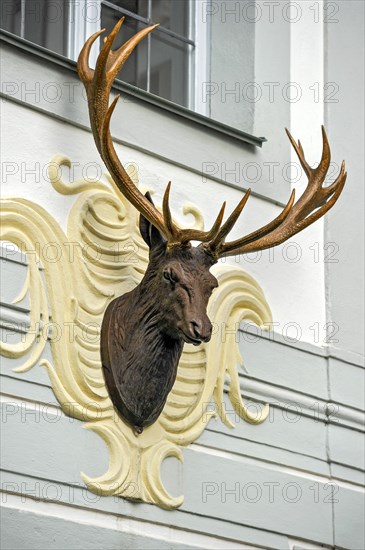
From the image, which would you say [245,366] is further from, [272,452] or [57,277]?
[57,277]

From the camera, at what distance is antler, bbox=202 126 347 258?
8.38 metres

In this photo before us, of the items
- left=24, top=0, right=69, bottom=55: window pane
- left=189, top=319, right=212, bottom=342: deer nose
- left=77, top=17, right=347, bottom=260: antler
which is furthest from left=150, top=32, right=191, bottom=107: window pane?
left=189, top=319, right=212, bottom=342: deer nose

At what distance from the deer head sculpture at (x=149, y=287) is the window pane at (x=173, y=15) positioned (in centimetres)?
126

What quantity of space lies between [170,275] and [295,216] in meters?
0.82

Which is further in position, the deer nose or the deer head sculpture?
the deer head sculpture

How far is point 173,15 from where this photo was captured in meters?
9.88

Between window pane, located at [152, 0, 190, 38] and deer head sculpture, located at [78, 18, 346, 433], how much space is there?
1263 millimetres

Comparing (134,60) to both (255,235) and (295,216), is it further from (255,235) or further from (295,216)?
(255,235)

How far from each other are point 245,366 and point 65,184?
1224 millimetres

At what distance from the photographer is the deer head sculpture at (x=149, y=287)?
8.22 m

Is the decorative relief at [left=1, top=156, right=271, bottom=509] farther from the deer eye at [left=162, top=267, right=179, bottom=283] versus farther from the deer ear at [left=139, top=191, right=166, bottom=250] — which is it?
the deer eye at [left=162, top=267, right=179, bottom=283]

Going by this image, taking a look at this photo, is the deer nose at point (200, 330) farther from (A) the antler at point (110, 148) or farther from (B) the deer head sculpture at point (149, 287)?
(A) the antler at point (110, 148)

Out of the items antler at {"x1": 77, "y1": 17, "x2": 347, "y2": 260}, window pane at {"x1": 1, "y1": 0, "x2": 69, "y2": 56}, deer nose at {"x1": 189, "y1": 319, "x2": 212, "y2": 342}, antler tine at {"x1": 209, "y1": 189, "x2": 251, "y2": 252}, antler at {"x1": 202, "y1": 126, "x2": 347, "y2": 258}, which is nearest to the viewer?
deer nose at {"x1": 189, "y1": 319, "x2": 212, "y2": 342}

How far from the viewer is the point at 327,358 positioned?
30.6 feet
